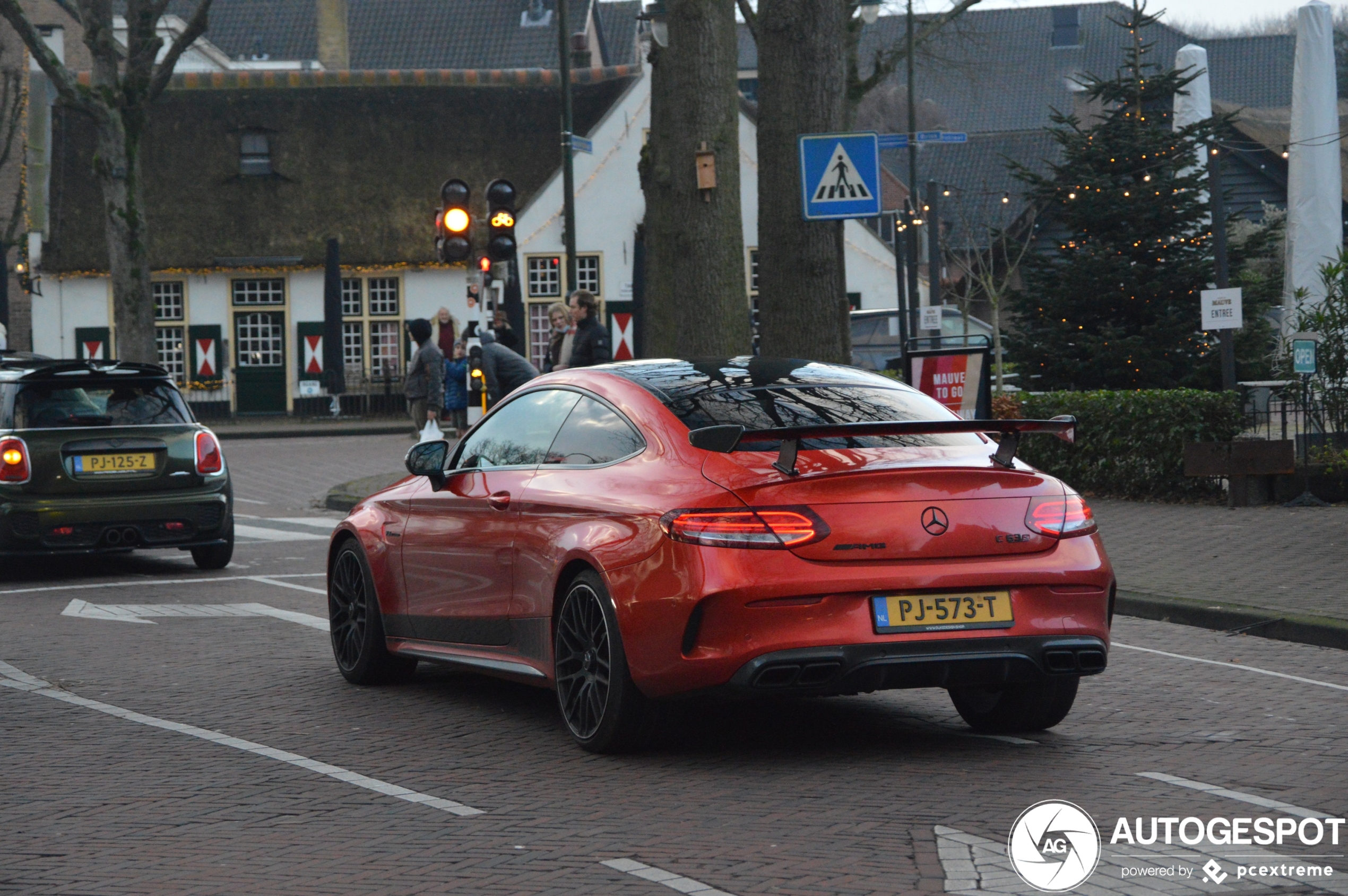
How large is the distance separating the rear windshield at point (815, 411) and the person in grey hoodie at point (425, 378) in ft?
59.3

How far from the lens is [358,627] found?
8.58 metres

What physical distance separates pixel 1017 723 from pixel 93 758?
3.52 meters

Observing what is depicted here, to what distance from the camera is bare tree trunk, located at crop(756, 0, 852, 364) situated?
47.3 ft

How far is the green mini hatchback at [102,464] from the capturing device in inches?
513

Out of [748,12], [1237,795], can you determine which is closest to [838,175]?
[1237,795]

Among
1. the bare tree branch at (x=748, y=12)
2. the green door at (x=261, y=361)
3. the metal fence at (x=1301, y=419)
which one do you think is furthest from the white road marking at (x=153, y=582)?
the green door at (x=261, y=361)

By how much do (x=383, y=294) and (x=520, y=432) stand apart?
39260 mm

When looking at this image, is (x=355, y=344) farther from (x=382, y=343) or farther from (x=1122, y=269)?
(x=1122, y=269)

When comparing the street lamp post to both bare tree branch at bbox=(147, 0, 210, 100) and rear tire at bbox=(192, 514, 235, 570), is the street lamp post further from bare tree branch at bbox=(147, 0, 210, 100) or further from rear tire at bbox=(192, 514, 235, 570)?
rear tire at bbox=(192, 514, 235, 570)

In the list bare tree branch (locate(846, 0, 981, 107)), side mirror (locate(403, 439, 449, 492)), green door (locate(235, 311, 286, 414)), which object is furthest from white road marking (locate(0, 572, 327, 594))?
green door (locate(235, 311, 286, 414))

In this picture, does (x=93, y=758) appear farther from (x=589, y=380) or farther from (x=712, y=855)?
(x=712, y=855)

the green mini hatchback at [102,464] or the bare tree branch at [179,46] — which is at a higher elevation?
the bare tree branch at [179,46]

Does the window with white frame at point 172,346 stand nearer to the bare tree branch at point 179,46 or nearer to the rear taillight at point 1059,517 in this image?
the bare tree branch at point 179,46

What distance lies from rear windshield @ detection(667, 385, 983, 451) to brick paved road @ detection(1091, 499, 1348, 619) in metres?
3.94
